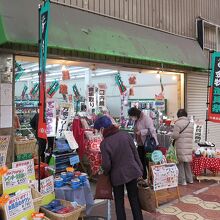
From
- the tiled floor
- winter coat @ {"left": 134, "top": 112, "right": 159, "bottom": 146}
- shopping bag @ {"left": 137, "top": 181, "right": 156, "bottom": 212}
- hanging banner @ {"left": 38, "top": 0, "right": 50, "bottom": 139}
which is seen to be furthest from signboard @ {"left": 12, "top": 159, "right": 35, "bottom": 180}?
winter coat @ {"left": 134, "top": 112, "right": 159, "bottom": 146}

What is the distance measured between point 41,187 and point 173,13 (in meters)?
6.57

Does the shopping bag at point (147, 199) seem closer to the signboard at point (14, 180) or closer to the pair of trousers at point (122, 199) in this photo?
the pair of trousers at point (122, 199)

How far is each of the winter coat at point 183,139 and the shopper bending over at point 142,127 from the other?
547 mm

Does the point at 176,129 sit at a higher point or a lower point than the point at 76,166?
higher

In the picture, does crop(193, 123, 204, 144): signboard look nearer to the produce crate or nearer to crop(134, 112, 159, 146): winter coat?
crop(134, 112, 159, 146): winter coat

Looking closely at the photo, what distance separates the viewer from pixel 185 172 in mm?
7266

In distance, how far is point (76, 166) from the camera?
23.2ft

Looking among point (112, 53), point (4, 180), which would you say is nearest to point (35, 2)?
point (112, 53)

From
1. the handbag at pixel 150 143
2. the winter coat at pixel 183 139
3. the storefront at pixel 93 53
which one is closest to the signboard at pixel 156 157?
the handbag at pixel 150 143

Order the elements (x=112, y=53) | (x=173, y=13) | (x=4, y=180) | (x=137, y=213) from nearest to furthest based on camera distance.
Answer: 1. (x=4, y=180)
2. (x=137, y=213)
3. (x=112, y=53)
4. (x=173, y=13)

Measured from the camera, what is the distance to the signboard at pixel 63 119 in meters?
6.31

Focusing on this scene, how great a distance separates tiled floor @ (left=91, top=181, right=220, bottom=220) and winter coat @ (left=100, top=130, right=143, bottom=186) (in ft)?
4.35

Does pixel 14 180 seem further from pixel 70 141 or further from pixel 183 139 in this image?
pixel 183 139

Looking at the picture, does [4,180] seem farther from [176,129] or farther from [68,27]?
[176,129]
